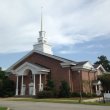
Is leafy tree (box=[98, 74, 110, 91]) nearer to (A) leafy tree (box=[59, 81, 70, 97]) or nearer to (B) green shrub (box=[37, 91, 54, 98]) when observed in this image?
(A) leafy tree (box=[59, 81, 70, 97])

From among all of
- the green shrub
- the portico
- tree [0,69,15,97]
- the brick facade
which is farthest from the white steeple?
the green shrub

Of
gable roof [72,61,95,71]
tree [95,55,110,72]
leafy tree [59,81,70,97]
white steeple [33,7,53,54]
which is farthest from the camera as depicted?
tree [95,55,110,72]

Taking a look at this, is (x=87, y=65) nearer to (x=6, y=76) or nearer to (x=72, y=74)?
(x=72, y=74)

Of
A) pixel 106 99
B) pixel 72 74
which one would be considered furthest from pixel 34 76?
pixel 106 99

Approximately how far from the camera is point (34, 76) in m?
52.1

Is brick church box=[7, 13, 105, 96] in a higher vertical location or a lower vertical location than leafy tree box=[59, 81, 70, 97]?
higher

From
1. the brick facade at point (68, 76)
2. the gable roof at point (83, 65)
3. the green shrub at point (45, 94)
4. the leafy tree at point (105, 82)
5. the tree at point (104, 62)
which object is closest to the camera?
the green shrub at point (45, 94)

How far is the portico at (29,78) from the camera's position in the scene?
5128cm

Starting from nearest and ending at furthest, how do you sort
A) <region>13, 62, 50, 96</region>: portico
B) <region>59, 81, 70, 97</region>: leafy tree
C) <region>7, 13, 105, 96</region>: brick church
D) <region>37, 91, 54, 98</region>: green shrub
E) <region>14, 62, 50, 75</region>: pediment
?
<region>37, 91, 54, 98</region>: green shrub → <region>59, 81, 70, 97</region>: leafy tree → <region>7, 13, 105, 96</region>: brick church → <region>14, 62, 50, 75</region>: pediment → <region>13, 62, 50, 96</region>: portico

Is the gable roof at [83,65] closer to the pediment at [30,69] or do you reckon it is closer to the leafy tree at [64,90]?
the leafy tree at [64,90]

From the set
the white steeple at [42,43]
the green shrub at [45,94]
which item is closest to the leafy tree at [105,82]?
the green shrub at [45,94]

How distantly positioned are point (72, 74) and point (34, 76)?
682 cm

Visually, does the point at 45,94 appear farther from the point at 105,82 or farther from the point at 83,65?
the point at 105,82

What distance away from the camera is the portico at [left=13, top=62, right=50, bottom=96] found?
5128 cm
